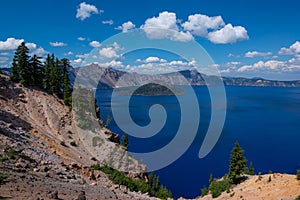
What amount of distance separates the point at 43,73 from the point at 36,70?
2721mm

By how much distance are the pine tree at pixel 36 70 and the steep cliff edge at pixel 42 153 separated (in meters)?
3.26

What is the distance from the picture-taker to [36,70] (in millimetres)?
51719

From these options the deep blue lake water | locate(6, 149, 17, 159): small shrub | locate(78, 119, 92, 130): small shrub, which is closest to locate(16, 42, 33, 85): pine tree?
locate(78, 119, 92, 130): small shrub

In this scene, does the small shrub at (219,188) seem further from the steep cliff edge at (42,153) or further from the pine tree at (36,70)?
the pine tree at (36,70)

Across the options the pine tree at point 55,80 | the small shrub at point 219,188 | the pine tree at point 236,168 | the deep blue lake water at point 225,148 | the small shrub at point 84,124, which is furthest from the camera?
the deep blue lake water at point 225,148

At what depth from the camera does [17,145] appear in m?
26.8

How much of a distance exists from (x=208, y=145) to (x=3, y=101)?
78.0m

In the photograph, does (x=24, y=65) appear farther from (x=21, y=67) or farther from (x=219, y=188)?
(x=219, y=188)

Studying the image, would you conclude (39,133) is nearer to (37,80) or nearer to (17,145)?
(17,145)

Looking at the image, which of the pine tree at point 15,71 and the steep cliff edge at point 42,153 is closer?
the steep cliff edge at point 42,153

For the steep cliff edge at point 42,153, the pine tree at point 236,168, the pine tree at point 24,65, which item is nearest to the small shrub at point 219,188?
the pine tree at point 236,168

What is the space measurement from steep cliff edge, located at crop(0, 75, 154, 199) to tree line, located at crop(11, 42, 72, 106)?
1.88 metres

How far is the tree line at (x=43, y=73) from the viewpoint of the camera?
48781mm

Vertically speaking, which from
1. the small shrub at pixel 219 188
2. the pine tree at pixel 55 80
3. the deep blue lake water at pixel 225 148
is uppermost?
the pine tree at pixel 55 80
